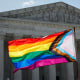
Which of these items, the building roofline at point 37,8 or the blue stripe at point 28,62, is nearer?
the blue stripe at point 28,62

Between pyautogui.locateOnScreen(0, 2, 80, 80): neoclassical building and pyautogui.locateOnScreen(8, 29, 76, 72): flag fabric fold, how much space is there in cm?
1898

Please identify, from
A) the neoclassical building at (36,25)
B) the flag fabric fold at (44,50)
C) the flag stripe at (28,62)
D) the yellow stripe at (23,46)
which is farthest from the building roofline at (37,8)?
the flag stripe at (28,62)

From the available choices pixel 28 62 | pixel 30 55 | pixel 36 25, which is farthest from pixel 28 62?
pixel 36 25

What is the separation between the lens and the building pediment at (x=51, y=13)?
35094mm

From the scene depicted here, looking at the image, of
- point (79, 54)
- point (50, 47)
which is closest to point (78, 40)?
point (79, 54)

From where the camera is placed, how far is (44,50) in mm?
14945

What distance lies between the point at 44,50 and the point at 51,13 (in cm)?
2376

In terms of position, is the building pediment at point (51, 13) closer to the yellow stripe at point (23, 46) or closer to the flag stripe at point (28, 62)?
the yellow stripe at point (23, 46)

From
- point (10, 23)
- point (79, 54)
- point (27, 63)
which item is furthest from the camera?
point (79, 54)

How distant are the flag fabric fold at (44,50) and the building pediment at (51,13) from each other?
65.3 ft

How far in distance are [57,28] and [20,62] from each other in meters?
24.1

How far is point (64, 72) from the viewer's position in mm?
38625

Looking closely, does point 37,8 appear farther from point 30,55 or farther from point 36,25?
point 30,55

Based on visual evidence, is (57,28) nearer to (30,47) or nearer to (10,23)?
(10,23)
